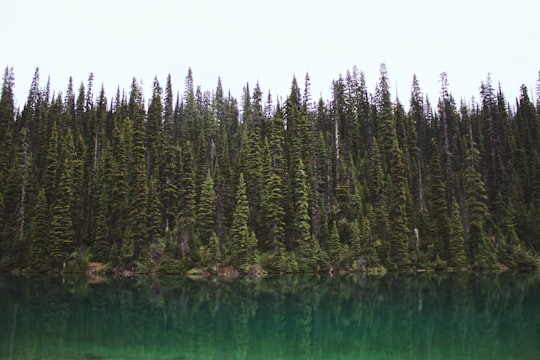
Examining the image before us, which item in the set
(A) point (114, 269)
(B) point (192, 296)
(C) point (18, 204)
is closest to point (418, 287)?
(B) point (192, 296)

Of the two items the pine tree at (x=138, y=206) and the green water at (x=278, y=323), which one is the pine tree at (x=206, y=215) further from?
the green water at (x=278, y=323)

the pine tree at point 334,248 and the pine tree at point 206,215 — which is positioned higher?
the pine tree at point 206,215

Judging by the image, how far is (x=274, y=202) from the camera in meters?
58.3

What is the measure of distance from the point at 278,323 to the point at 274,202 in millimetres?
36870

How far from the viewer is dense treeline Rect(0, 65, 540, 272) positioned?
56.5 m

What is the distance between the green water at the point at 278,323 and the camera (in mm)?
15930

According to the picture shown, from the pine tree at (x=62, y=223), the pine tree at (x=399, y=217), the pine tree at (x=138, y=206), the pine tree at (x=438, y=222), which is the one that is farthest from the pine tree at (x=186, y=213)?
the pine tree at (x=438, y=222)

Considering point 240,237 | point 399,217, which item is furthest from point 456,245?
point 240,237

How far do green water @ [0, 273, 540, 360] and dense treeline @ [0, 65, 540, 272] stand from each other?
19.3m

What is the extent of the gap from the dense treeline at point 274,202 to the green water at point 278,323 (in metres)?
19.3

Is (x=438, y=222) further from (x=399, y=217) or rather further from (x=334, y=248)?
(x=334, y=248)

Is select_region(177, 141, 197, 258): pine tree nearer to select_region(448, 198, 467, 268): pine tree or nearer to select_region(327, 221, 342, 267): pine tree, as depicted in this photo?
select_region(327, 221, 342, 267): pine tree

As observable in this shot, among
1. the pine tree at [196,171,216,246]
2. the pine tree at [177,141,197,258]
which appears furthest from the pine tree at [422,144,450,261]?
the pine tree at [177,141,197,258]

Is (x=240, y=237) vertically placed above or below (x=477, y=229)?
below
